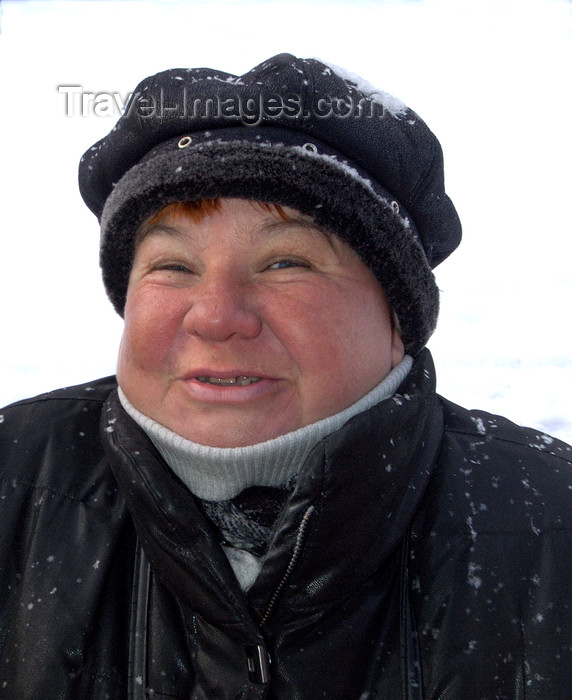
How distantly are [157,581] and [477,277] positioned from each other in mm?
3992

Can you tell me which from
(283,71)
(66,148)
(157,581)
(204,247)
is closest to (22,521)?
(157,581)

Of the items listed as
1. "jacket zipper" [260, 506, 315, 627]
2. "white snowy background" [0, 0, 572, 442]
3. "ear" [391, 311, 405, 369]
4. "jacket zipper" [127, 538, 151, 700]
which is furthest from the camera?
"white snowy background" [0, 0, 572, 442]

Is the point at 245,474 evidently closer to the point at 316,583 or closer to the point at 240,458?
the point at 240,458

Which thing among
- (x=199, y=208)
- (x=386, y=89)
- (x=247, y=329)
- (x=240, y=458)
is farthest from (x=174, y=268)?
(x=386, y=89)

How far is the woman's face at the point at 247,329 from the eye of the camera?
139 centimetres

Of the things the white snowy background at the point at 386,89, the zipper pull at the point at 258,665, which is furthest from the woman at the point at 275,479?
the white snowy background at the point at 386,89

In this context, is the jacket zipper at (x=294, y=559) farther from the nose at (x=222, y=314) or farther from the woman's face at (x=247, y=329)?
the nose at (x=222, y=314)

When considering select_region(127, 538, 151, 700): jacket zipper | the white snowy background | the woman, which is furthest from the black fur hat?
the white snowy background

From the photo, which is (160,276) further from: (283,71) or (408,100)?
(408,100)

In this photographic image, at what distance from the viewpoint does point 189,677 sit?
1387mm

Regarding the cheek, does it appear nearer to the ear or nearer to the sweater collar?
the sweater collar

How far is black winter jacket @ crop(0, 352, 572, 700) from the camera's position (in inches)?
51.2

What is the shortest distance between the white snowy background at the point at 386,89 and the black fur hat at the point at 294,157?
2.20 metres

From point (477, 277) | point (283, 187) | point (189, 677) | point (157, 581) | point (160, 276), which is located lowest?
point (189, 677)
